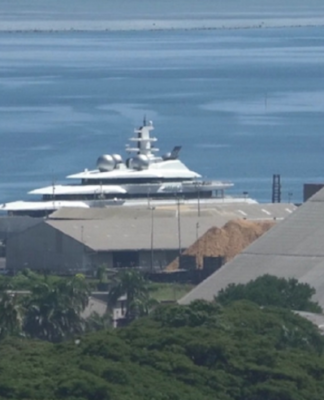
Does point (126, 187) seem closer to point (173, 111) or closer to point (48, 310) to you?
point (48, 310)

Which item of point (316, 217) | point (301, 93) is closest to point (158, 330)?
point (316, 217)

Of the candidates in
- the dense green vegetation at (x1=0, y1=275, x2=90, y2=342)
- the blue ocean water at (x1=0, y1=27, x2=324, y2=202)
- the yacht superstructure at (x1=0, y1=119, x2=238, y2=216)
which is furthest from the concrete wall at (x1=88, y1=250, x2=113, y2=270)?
the blue ocean water at (x1=0, y1=27, x2=324, y2=202)

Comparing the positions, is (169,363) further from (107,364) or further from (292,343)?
(292,343)

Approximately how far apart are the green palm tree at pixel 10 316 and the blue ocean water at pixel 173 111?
31.0 m

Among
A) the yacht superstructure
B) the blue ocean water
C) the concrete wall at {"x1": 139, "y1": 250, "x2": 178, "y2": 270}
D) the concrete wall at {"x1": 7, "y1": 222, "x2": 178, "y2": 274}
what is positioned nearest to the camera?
the concrete wall at {"x1": 7, "y1": 222, "x2": 178, "y2": 274}

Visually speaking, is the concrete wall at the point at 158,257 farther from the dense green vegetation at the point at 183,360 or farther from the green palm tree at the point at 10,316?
the dense green vegetation at the point at 183,360

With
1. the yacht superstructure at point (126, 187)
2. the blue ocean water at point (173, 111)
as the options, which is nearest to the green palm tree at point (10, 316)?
the yacht superstructure at point (126, 187)

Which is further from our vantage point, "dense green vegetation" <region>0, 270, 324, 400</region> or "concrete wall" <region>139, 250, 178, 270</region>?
"concrete wall" <region>139, 250, 178, 270</region>

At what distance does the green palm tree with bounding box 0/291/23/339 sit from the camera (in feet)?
88.4

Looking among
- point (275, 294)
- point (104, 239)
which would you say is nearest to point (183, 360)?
→ point (275, 294)

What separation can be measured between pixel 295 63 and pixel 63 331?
407 feet

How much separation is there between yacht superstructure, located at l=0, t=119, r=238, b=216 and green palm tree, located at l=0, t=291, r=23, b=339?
25100 millimetres

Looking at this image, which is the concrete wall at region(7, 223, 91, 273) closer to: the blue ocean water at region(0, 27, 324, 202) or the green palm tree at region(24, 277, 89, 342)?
the green palm tree at region(24, 277, 89, 342)

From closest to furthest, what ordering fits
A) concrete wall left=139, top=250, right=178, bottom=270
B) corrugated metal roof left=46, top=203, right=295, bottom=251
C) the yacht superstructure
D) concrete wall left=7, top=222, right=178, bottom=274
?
1. concrete wall left=7, top=222, right=178, bottom=274
2. concrete wall left=139, top=250, right=178, bottom=270
3. corrugated metal roof left=46, top=203, right=295, bottom=251
4. the yacht superstructure
